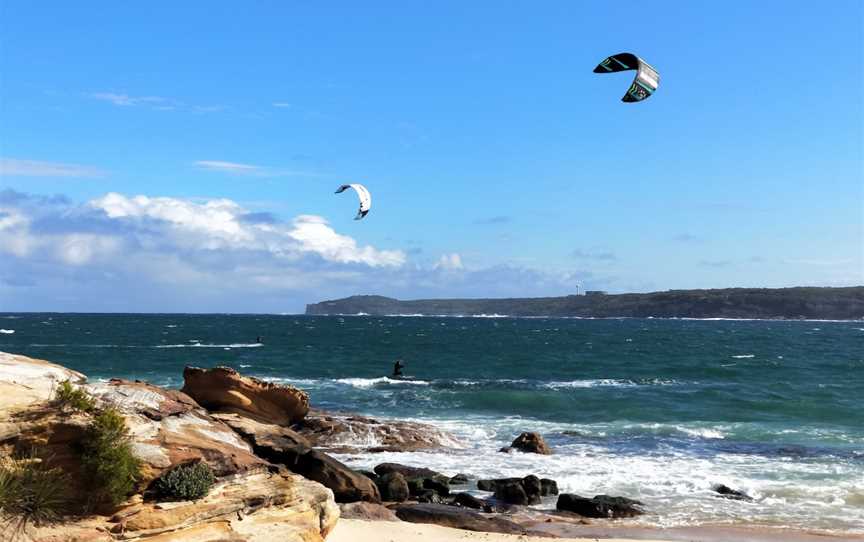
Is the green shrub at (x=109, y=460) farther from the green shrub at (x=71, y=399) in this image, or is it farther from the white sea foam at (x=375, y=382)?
the white sea foam at (x=375, y=382)

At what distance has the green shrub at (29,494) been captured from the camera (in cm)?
957

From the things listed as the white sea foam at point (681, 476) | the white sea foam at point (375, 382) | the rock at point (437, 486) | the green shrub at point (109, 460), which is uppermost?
the green shrub at point (109, 460)

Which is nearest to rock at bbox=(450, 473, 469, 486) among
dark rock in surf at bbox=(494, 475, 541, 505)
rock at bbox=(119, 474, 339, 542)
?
dark rock in surf at bbox=(494, 475, 541, 505)

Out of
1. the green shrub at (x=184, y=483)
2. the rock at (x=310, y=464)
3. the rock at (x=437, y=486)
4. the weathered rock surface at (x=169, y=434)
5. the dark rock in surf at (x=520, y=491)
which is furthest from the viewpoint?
the rock at (x=437, y=486)

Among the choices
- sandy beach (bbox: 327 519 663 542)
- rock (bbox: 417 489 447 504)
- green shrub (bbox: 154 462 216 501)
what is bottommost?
rock (bbox: 417 489 447 504)

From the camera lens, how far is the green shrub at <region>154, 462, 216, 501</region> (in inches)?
419

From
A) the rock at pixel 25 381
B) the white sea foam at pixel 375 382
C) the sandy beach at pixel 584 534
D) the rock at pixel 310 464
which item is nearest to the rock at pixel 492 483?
the sandy beach at pixel 584 534

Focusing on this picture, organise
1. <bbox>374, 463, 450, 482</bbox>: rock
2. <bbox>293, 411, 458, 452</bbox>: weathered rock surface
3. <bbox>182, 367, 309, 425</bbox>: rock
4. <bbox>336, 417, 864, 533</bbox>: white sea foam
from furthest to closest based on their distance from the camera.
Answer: <bbox>293, 411, 458, 452</bbox>: weathered rock surface
<bbox>182, 367, 309, 425</bbox>: rock
<bbox>374, 463, 450, 482</bbox>: rock
<bbox>336, 417, 864, 533</bbox>: white sea foam

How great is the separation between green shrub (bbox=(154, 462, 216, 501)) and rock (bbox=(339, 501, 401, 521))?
3.59m

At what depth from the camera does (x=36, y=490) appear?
9797mm

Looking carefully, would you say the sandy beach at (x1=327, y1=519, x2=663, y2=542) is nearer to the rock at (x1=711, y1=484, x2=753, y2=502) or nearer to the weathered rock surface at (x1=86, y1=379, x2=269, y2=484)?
the weathered rock surface at (x1=86, y1=379, x2=269, y2=484)

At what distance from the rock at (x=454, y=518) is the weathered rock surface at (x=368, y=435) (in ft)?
25.5

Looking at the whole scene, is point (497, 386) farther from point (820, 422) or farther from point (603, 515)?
point (603, 515)

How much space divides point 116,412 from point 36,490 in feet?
5.15
